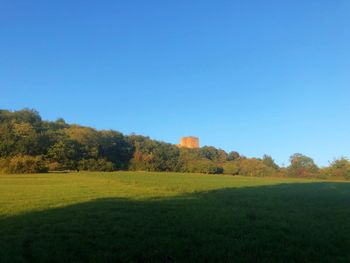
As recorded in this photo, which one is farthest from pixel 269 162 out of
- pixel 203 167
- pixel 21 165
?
pixel 21 165

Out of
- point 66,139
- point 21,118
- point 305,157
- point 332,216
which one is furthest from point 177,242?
point 305,157

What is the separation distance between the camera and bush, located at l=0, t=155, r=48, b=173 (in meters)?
60.3

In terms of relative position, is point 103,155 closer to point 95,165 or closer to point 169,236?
point 95,165

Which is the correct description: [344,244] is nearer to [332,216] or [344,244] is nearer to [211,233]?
[211,233]

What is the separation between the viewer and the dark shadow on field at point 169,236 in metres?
7.82

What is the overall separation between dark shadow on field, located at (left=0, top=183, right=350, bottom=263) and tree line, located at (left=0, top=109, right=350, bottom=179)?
54278 mm

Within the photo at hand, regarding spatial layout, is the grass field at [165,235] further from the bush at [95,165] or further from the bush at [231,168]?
the bush at [231,168]

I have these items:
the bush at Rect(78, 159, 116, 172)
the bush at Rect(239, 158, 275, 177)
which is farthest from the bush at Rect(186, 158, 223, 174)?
the bush at Rect(78, 159, 116, 172)

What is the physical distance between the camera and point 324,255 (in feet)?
26.8

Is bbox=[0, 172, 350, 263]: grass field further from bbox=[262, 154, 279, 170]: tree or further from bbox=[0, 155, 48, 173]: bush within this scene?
bbox=[262, 154, 279, 170]: tree

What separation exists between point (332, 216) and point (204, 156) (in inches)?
4203

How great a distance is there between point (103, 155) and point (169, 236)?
283ft

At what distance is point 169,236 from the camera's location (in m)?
9.57

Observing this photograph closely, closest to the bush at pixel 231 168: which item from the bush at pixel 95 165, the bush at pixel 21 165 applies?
the bush at pixel 95 165
